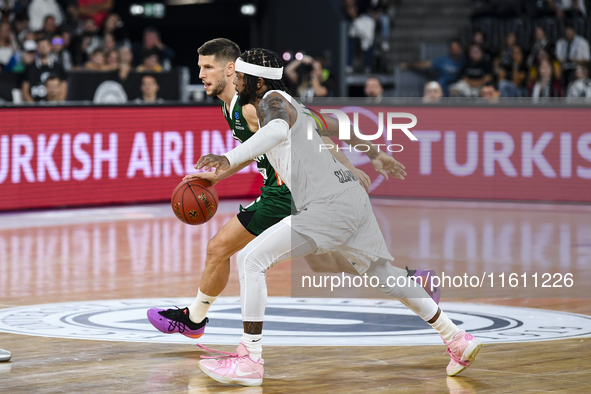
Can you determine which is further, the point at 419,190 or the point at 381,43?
the point at 381,43

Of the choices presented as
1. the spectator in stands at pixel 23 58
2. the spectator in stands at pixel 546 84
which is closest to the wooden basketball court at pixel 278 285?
the spectator in stands at pixel 546 84

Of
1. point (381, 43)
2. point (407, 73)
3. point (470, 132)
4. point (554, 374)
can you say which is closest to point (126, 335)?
point (554, 374)

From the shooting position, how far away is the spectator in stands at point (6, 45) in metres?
19.2

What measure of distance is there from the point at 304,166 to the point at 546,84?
13712 mm

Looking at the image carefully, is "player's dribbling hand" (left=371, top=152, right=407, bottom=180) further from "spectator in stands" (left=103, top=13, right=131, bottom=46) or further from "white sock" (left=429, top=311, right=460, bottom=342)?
"spectator in stands" (left=103, top=13, right=131, bottom=46)

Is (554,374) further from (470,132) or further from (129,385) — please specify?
(470,132)

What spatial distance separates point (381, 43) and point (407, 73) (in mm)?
2088

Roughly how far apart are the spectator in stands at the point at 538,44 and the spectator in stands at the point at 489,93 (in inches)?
51.9

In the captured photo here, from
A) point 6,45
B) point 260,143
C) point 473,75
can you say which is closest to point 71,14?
point 6,45

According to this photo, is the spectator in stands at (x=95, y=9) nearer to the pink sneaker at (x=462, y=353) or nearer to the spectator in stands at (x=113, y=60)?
the spectator in stands at (x=113, y=60)

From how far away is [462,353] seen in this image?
6.04 meters

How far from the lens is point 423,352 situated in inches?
266

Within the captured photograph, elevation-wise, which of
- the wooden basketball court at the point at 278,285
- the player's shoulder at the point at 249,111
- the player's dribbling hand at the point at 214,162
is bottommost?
the wooden basketball court at the point at 278,285

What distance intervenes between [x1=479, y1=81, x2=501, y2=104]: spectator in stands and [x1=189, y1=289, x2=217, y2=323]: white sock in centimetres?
1087
